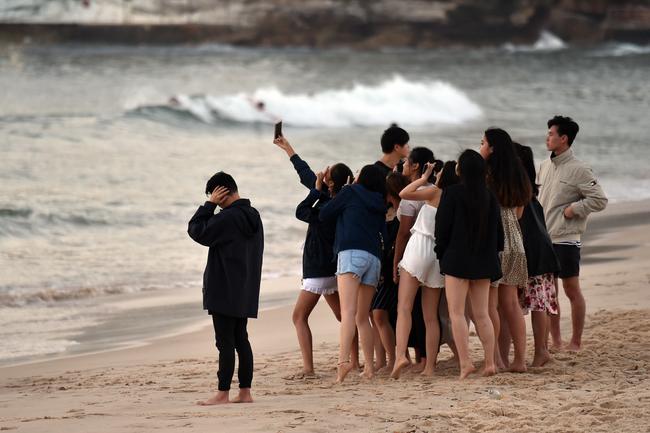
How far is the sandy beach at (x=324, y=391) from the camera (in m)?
5.93

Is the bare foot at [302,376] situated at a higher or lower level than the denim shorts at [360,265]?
lower

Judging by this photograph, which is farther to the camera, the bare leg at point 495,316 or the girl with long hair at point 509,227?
the bare leg at point 495,316

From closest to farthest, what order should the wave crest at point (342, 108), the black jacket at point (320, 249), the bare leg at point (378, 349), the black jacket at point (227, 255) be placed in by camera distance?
1. the black jacket at point (227, 255)
2. the black jacket at point (320, 249)
3. the bare leg at point (378, 349)
4. the wave crest at point (342, 108)

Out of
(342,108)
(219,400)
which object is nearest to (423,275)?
(219,400)

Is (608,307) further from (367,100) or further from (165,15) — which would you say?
(165,15)

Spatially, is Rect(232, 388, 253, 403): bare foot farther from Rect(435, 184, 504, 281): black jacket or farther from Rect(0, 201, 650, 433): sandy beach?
Rect(435, 184, 504, 281): black jacket

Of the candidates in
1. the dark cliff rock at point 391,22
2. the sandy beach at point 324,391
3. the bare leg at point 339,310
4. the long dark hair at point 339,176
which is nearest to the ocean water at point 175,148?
the sandy beach at point 324,391

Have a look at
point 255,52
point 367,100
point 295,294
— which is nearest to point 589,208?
point 295,294

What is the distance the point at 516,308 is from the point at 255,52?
292 feet

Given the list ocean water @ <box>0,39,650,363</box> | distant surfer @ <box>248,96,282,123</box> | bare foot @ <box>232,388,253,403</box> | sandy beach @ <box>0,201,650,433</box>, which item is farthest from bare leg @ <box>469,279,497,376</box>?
distant surfer @ <box>248,96,282,123</box>

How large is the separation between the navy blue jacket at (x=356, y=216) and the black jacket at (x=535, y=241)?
840mm

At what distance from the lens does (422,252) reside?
283 inches

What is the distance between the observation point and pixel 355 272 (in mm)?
7242

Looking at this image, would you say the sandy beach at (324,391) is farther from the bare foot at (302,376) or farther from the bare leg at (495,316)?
the bare leg at (495,316)
